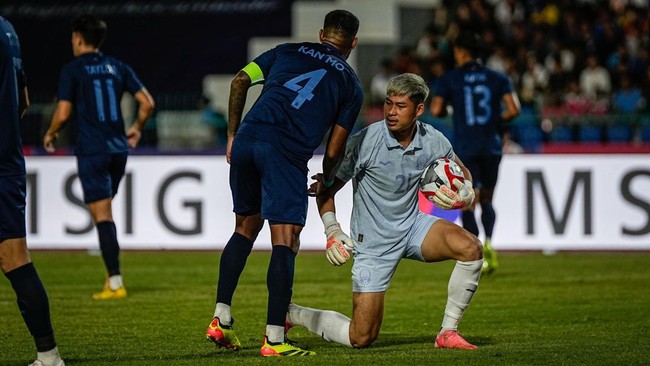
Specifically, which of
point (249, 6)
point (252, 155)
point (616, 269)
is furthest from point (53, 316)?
point (249, 6)

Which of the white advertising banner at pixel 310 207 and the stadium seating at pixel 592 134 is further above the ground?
the stadium seating at pixel 592 134

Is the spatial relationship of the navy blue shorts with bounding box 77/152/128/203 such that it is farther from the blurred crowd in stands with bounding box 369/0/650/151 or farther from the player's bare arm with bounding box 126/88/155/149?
the blurred crowd in stands with bounding box 369/0/650/151

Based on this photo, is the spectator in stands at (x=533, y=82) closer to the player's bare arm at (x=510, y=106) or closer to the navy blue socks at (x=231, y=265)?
the player's bare arm at (x=510, y=106)

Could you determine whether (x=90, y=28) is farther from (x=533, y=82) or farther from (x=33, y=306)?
(x=533, y=82)

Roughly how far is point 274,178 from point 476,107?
594 cm

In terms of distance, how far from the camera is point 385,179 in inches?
311

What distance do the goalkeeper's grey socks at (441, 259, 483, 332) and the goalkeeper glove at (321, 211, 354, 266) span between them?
31.3 inches

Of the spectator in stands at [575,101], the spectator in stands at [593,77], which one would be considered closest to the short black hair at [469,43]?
the spectator in stands at [575,101]

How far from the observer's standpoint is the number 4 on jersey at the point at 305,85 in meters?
7.62

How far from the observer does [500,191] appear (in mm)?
16172

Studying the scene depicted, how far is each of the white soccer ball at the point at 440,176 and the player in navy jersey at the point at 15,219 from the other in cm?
243

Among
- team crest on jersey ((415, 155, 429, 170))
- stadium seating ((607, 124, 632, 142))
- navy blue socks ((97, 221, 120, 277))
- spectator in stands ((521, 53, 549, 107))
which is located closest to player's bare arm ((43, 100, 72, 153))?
navy blue socks ((97, 221, 120, 277))

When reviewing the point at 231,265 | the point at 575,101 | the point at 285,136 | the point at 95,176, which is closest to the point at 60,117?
the point at 95,176

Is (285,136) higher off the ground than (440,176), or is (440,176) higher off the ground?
(285,136)
